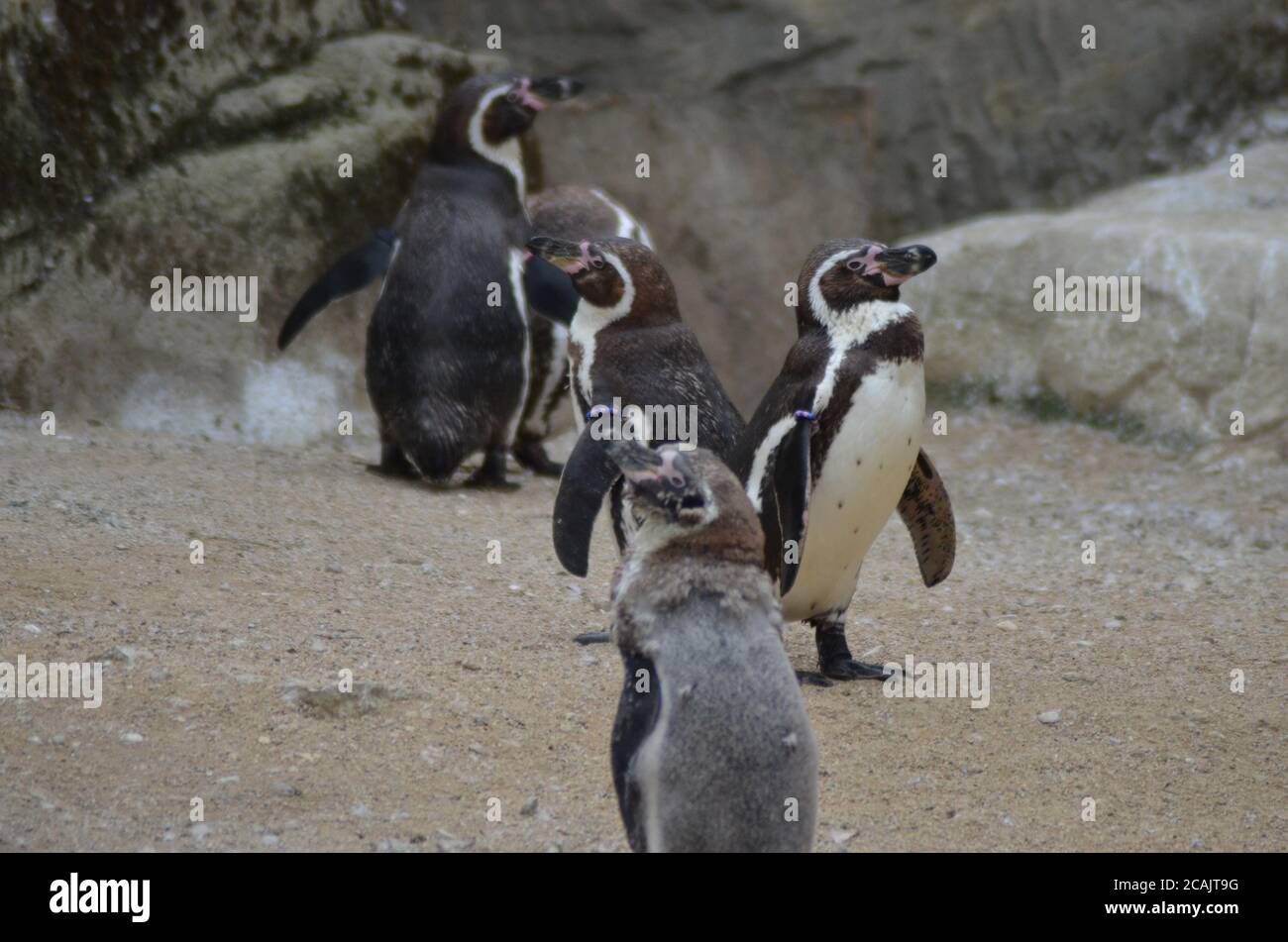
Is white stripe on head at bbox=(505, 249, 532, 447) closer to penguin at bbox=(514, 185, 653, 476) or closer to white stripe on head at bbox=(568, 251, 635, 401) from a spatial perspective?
penguin at bbox=(514, 185, 653, 476)

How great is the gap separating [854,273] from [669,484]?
67.9 inches

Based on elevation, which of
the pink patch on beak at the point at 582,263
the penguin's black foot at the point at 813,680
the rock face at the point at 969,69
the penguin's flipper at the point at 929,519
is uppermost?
the rock face at the point at 969,69

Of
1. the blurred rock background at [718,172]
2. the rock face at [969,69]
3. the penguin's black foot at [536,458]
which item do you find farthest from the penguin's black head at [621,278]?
the rock face at [969,69]

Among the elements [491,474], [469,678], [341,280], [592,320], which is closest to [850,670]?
[469,678]

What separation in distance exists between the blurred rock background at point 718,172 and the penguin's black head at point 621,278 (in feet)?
A: 8.98

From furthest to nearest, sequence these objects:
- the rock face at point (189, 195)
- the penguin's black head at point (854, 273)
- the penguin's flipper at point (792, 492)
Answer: the rock face at point (189, 195) → the penguin's black head at point (854, 273) → the penguin's flipper at point (792, 492)

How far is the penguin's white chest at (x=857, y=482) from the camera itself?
14.5ft

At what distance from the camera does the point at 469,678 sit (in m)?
4.18

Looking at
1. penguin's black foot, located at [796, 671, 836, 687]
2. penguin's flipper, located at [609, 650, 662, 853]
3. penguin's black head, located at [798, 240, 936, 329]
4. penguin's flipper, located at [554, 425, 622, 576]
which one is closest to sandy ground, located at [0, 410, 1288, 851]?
penguin's black foot, located at [796, 671, 836, 687]

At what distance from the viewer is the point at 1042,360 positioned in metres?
7.98

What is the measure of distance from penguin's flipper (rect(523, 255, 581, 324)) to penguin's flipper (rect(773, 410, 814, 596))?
8.53 ft

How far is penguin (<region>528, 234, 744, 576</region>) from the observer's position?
4.56 metres

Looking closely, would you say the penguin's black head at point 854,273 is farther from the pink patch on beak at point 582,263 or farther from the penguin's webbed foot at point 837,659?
the penguin's webbed foot at point 837,659
